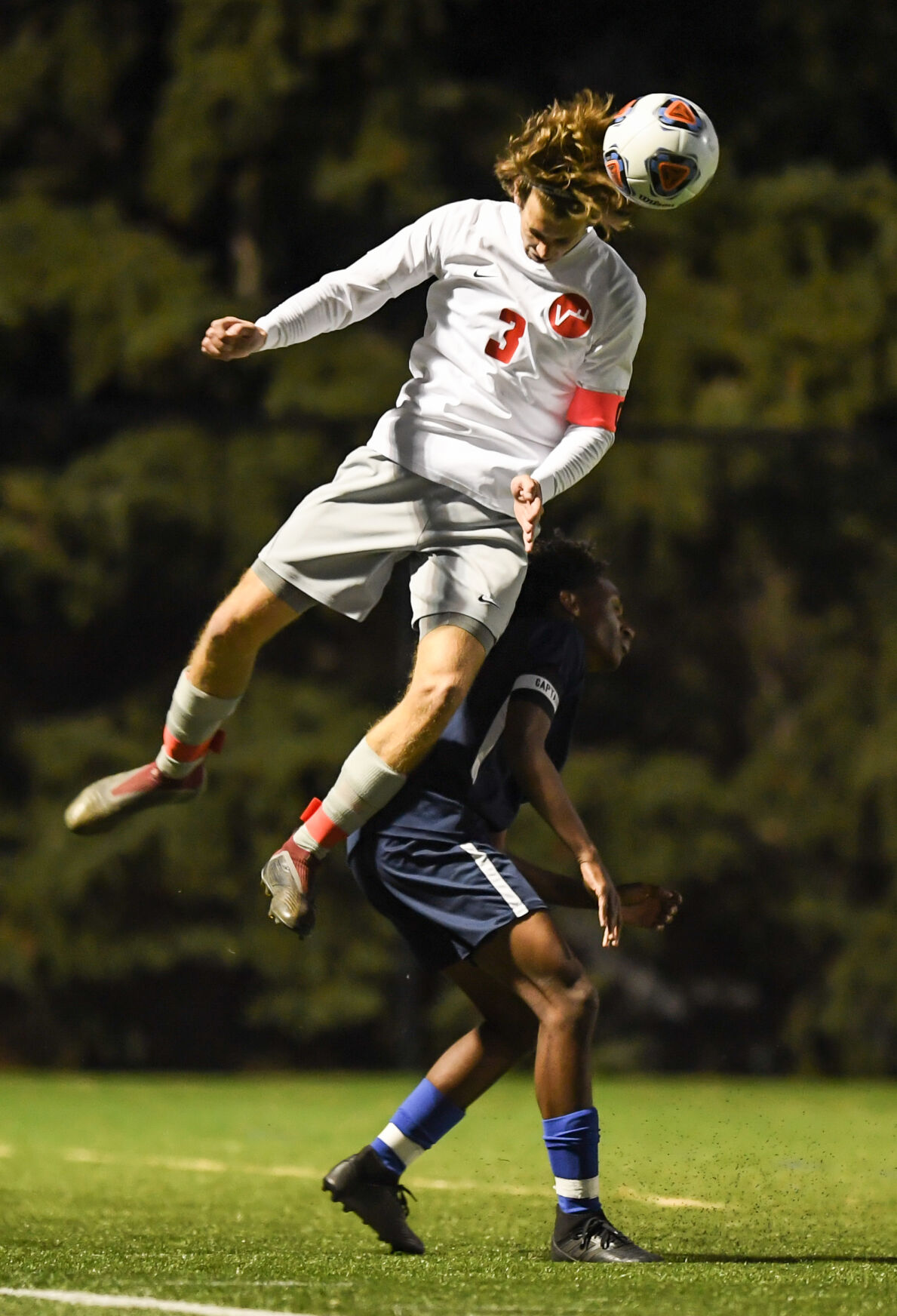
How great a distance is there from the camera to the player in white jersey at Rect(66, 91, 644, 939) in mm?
4078

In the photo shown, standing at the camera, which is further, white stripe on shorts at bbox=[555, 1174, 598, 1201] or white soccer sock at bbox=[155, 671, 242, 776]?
white soccer sock at bbox=[155, 671, 242, 776]

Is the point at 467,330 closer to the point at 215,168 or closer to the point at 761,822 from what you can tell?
the point at 761,822

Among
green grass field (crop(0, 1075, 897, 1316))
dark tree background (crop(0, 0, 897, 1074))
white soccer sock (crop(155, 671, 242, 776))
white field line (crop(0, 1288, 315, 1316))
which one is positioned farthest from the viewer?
dark tree background (crop(0, 0, 897, 1074))

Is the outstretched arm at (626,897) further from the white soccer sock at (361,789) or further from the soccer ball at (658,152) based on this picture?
the soccer ball at (658,152)

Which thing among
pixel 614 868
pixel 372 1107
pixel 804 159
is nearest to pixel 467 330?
pixel 372 1107

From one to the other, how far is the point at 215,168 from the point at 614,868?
5.26m

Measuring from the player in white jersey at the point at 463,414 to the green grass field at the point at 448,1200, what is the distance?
870mm

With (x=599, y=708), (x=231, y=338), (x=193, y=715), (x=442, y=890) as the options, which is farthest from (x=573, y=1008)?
(x=599, y=708)

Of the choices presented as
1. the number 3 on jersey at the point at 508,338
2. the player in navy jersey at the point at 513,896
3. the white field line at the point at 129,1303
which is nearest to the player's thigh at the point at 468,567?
the player in navy jersey at the point at 513,896

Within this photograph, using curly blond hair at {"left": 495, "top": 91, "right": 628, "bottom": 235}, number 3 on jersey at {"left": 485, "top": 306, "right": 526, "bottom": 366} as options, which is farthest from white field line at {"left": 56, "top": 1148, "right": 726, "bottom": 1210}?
curly blond hair at {"left": 495, "top": 91, "right": 628, "bottom": 235}

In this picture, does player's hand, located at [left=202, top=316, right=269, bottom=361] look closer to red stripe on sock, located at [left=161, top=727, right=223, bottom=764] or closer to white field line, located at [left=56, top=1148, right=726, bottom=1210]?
red stripe on sock, located at [left=161, top=727, right=223, bottom=764]

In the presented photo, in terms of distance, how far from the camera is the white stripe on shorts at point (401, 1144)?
4051 millimetres

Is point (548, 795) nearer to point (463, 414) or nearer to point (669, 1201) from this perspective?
point (463, 414)

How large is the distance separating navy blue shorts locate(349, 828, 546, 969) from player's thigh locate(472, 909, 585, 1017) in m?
0.02
